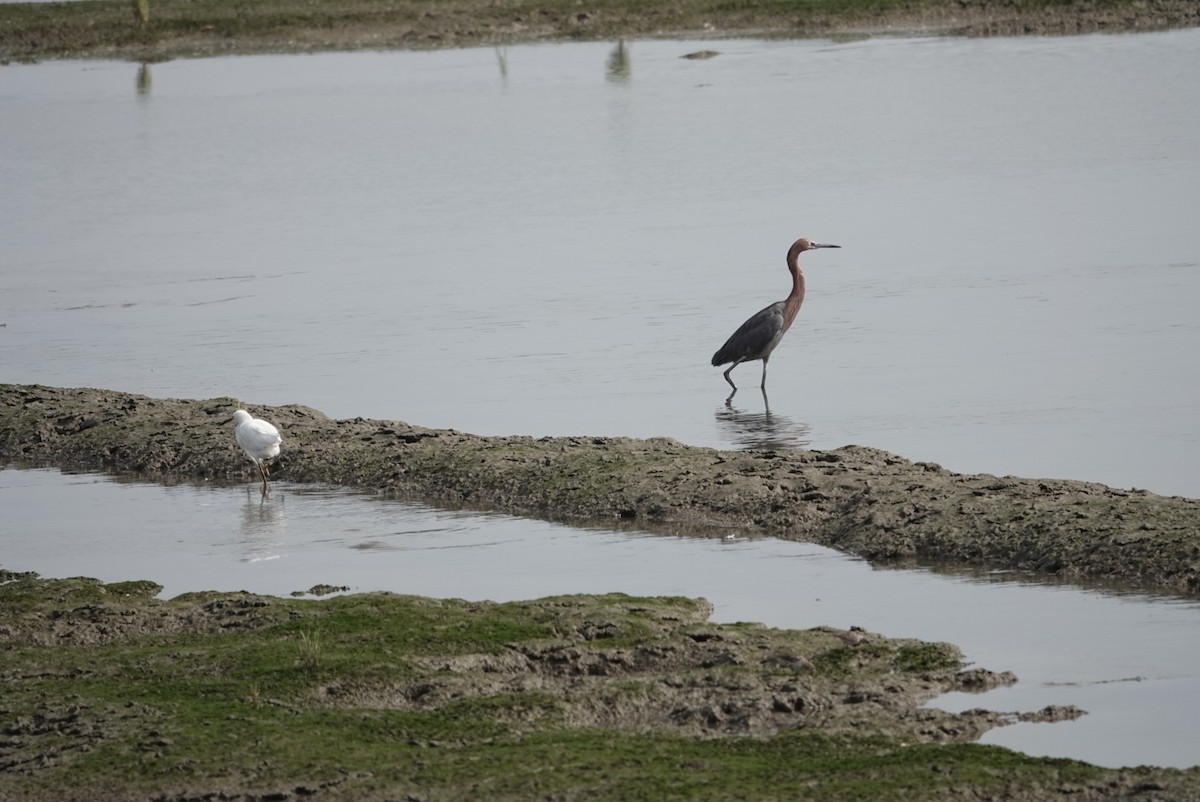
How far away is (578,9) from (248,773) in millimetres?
55374

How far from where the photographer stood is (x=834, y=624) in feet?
33.7

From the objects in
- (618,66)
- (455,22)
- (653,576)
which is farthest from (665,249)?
(455,22)

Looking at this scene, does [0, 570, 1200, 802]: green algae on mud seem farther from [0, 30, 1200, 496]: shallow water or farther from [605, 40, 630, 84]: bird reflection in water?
[605, 40, 630, 84]: bird reflection in water

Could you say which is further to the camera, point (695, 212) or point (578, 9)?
point (578, 9)

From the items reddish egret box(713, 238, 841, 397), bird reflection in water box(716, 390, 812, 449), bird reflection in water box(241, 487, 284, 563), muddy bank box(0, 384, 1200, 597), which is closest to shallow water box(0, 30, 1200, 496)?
bird reflection in water box(716, 390, 812, 449)

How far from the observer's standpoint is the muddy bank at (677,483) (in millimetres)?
11219

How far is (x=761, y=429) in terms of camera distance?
1628 cm

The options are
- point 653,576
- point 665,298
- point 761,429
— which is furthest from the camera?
point 665,298

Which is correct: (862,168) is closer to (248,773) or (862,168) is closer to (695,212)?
(695,212)

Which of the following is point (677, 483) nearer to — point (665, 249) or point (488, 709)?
point (488, 709)

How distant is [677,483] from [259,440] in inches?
143

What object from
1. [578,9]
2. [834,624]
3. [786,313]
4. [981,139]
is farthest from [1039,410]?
[578,9]

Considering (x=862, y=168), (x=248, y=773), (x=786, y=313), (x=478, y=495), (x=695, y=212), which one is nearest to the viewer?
(x=248, y=773)

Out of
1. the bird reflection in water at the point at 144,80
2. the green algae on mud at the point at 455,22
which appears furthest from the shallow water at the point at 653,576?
the green algae on mud at the point at 455,22
